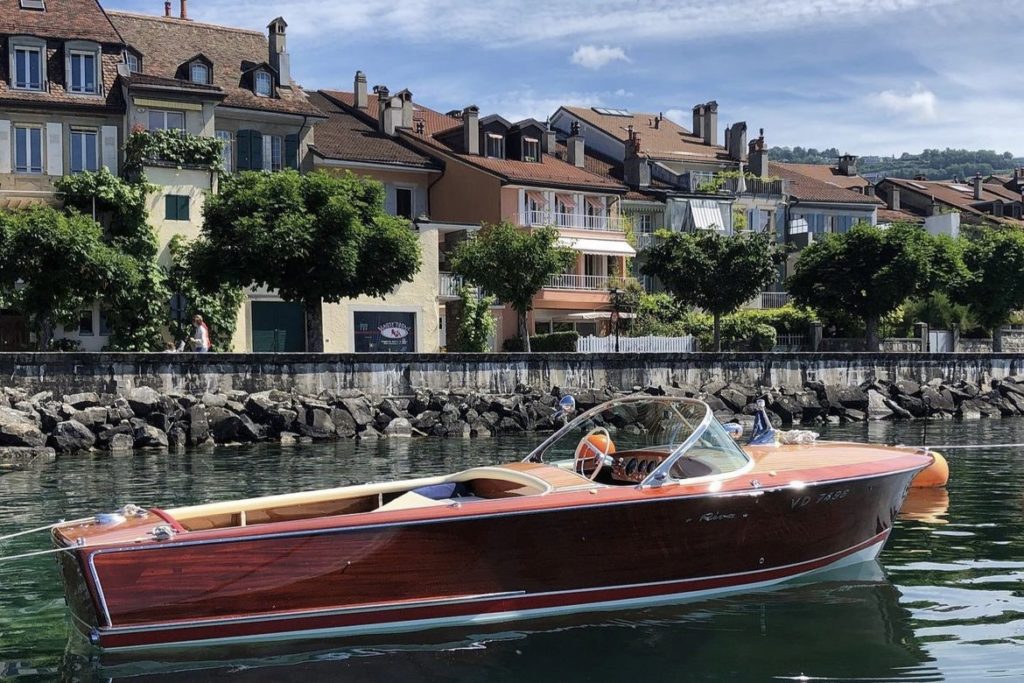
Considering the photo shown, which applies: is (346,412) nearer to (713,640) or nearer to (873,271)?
(713,640)

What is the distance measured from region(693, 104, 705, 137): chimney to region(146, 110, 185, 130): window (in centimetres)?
3736

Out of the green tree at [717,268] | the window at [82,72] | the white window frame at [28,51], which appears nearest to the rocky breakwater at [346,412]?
the green tree at [717,268]

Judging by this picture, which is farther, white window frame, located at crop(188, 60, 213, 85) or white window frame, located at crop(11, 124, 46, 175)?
white window frame, located at crop(188, 60, 213, 85)

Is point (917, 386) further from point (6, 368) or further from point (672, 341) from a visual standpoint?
point (6, 368)

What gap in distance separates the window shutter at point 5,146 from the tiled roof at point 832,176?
2031 inches

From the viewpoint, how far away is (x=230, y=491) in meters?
19.9

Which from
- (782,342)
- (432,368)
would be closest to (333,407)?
(432,368)

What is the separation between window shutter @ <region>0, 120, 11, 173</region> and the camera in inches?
1620

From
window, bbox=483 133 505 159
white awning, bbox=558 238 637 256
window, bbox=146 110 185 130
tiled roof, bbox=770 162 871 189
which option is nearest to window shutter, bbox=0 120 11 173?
window, bbox=146 110 185 130

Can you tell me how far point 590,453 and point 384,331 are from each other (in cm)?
3567

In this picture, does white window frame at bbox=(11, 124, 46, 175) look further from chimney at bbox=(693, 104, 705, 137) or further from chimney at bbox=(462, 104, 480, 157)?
chimney at bbox=(693, 104, 705, 137)

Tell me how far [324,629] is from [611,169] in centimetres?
5683

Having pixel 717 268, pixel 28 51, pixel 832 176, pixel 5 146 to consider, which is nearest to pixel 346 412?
pixel 5 146

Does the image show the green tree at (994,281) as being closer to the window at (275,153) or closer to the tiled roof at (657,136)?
the tiled roof at (657,136)
